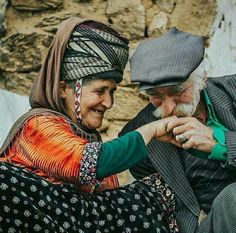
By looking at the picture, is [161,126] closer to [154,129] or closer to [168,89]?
[154,129]

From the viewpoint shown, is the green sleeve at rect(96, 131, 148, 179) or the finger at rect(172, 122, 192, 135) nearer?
the green sleeve at rect(96, 131, 148, 179)

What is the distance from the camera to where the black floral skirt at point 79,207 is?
3018 mm

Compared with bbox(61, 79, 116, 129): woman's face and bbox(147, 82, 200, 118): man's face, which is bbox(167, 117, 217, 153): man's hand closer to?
bbox(147, 82, 200, 118): man's face

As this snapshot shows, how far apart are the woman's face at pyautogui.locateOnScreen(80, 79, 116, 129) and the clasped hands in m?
0.36

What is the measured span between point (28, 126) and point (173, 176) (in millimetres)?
747

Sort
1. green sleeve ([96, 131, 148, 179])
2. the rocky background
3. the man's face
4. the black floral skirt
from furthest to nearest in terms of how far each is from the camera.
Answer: the rocky background, the man's face, green sleeve ([96, 131, 148, 179]), the black floral skirt

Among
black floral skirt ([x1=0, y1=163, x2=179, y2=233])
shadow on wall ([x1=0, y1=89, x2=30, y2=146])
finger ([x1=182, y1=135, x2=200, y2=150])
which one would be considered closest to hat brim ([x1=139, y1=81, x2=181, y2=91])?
finger ([x1=182, y1=135, x2=200, y2=150])

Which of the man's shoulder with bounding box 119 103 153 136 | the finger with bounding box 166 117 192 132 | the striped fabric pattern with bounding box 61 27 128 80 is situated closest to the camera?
the finger with bounding box 166 117 192 132

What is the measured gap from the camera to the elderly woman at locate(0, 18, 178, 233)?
10.1ft

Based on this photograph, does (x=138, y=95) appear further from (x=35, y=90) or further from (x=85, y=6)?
(x=35, y=90)

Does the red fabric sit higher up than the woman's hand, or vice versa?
the woman's hand

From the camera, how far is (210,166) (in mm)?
3492

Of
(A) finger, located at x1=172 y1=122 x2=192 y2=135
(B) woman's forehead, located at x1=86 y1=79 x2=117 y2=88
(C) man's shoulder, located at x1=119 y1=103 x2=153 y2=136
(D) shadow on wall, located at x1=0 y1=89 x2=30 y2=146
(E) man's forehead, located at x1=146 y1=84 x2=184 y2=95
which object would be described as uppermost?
(E) man's forehead, located at x1=146 y1=84 x2=184 y2=95

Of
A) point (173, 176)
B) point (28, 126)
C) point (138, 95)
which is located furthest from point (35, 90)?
point (138, 95)
